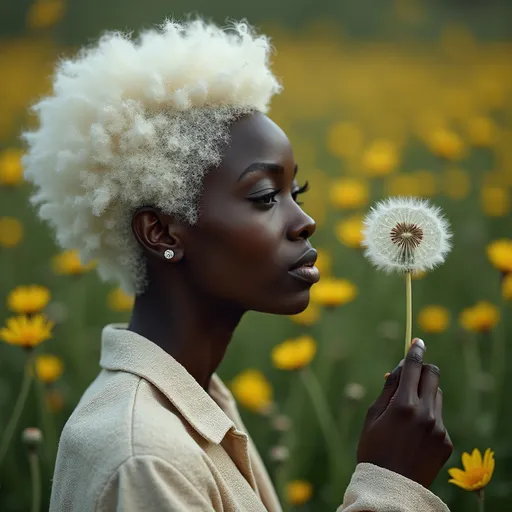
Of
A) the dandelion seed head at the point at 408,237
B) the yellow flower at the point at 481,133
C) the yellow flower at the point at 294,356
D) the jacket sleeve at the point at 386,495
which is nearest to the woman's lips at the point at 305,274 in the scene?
the dandelion seed head at the point at 408,237

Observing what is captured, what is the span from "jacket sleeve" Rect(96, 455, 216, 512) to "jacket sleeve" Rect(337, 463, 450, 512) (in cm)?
30

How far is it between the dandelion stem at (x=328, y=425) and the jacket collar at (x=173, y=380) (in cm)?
79

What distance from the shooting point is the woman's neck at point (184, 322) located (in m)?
1.67

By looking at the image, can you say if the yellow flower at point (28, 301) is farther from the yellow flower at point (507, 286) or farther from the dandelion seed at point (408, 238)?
the yellow flower at point (507, 286)

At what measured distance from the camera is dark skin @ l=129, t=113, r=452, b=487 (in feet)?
5.32

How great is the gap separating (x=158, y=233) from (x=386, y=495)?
71 centimetres

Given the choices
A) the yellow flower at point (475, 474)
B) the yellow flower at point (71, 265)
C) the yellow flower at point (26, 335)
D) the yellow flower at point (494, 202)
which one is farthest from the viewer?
the yellow flower at point (494, 202)

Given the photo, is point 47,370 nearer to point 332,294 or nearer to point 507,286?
point 332,294

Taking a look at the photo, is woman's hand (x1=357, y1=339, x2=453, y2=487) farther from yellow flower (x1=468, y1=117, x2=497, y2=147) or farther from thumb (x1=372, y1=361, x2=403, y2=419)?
yellow flower (x1=468, y1=117, x2=497, y2=147)

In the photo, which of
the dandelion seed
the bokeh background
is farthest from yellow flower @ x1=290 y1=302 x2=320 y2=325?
the dandelion seed

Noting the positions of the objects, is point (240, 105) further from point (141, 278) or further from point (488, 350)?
point (488, 350)

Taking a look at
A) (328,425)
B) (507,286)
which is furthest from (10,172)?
(507,286)

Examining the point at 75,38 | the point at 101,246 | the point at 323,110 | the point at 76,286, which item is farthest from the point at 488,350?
the point at 75,38

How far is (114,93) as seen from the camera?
5.35 feet
